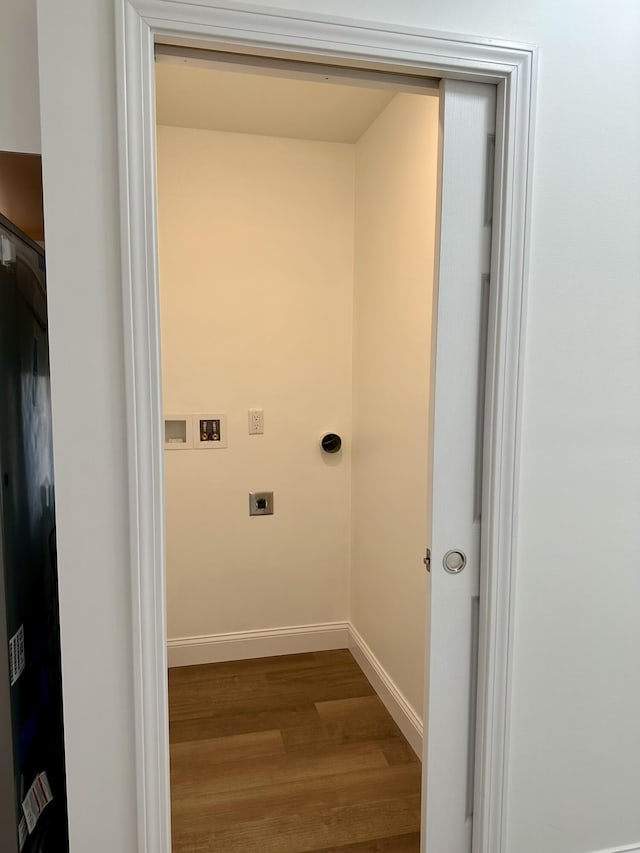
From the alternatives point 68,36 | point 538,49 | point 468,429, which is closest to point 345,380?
point 468,429

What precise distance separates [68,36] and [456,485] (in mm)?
1250

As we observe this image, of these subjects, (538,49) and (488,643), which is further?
(488,643)

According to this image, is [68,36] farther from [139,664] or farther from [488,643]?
[488,643]

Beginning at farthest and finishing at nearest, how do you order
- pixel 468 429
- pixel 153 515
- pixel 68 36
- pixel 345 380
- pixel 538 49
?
1. pixel 345 380
2. pixel 468 429
3. pixel 538 49
4. pixel 153 515
5. pixel 68 36

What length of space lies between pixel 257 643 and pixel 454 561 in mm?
1881

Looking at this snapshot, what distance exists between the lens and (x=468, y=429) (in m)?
1.46

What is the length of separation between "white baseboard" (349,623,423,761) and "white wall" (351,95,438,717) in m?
0.04

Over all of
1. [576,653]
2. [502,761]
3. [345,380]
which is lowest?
[502,761]

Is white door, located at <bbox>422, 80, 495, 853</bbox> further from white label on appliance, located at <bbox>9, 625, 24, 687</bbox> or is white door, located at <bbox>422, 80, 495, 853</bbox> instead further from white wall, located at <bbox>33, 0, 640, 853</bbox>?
white label on appliance, located at <bbox>9, 625, 24, 687</bbox>

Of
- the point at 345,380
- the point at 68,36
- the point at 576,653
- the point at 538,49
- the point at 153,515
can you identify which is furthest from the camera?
the point at 345,380

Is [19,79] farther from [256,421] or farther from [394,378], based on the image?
[256,421]

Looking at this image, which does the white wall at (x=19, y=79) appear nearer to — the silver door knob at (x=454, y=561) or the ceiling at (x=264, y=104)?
the ceiling at (x=264, y=104)

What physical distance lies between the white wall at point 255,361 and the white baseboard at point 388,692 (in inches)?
12.5

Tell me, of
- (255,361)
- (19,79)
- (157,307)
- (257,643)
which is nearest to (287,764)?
(257,643)
